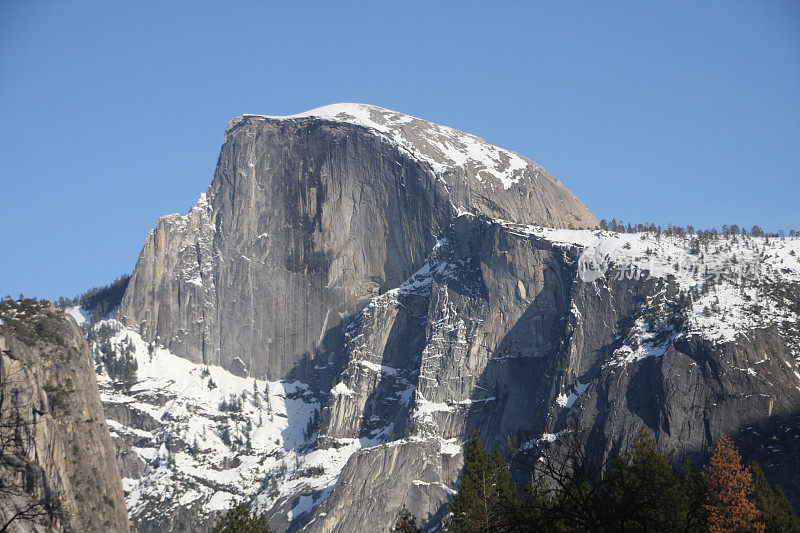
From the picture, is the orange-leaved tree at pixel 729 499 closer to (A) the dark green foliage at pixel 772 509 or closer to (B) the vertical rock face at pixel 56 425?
(A) the dark green foliage at pixel 772 509

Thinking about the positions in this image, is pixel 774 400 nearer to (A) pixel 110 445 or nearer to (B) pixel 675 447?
(B) pixel 675 447

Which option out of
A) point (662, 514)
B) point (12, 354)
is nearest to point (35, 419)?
point (12, 354)

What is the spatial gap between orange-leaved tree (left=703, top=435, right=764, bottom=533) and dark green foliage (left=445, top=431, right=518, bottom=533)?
19337 mm

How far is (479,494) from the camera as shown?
10744 centimetres

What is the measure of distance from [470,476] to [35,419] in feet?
172

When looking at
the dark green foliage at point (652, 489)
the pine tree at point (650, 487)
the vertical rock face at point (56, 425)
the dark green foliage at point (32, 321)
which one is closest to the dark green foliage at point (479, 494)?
the dark green foliage at point (652, 489)

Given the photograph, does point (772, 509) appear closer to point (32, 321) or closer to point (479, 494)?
point (479, 494)

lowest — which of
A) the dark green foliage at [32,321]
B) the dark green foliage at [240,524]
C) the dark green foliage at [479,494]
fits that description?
the dark green foliage at [240,524]

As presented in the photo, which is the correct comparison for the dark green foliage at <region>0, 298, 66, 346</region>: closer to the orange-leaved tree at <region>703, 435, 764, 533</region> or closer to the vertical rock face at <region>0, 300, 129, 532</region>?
the vertical rock face at <region>0, 300, 129, 532</region>

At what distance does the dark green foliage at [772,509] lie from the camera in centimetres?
10044

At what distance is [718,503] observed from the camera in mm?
102812

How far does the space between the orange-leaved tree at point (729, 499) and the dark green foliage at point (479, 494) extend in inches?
761

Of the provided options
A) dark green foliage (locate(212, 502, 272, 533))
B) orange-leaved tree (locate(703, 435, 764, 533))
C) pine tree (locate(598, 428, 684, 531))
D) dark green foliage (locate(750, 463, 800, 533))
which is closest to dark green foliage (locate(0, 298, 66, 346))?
dark green foliage (locate(212, 502, 272, 533))

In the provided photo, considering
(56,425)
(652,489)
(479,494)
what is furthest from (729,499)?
(56,425)
